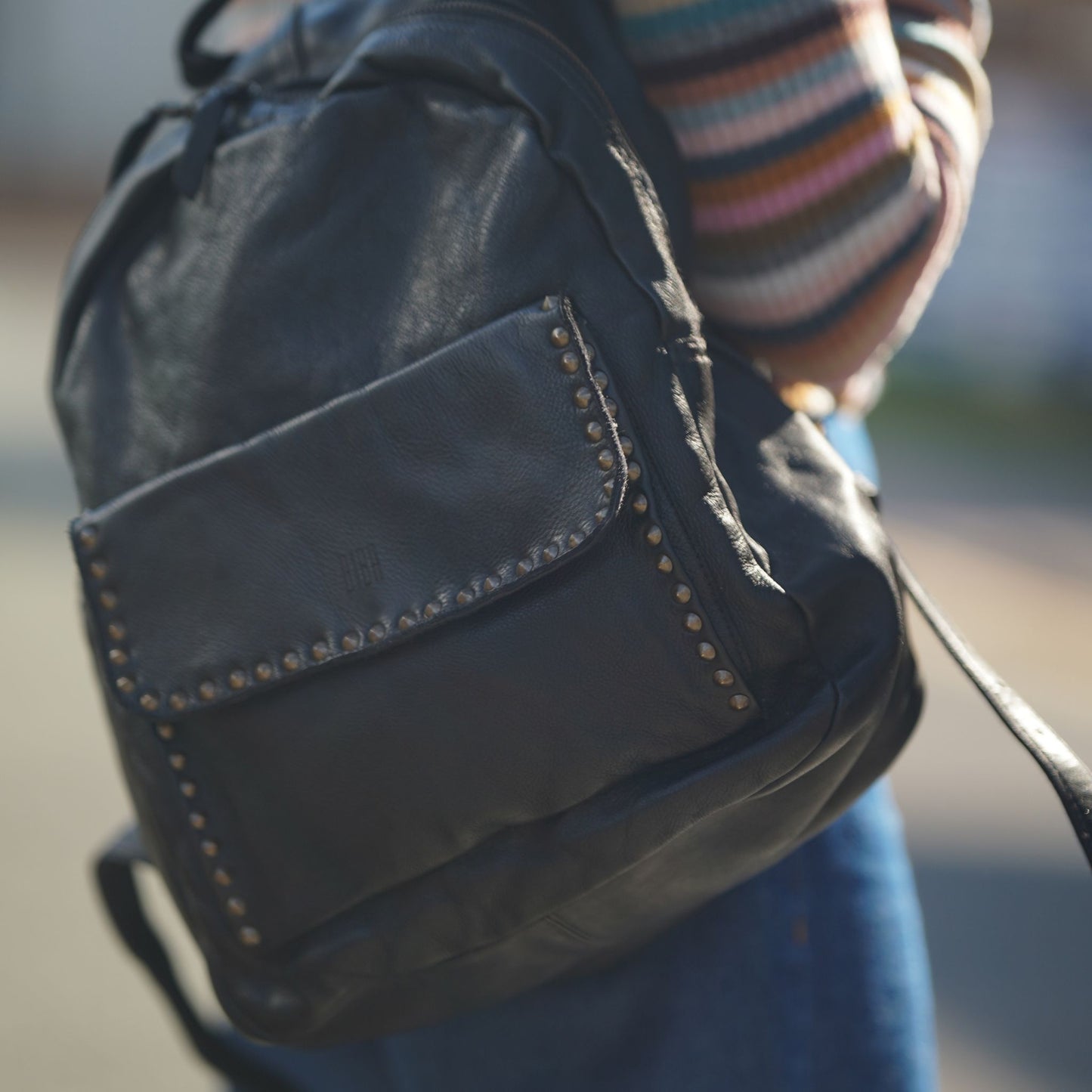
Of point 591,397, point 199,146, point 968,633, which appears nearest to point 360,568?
point 591,397

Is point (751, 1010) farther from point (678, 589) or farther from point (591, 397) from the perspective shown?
point (591, 397)

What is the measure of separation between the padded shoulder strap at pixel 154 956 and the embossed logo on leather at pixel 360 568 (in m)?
0.38

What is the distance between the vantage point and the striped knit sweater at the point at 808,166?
29.0 inches

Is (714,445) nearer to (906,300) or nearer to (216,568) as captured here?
(906,300)

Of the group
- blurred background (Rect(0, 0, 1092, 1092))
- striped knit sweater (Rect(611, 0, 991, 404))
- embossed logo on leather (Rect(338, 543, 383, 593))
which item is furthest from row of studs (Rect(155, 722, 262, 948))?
blurred background (Rect(0, 0, 1092, 1092))

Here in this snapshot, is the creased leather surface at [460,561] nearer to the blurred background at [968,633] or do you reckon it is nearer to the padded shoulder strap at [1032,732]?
the padded shoulder strap at [1032,732]

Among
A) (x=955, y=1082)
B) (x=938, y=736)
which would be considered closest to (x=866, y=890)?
(x=955, y=1082)

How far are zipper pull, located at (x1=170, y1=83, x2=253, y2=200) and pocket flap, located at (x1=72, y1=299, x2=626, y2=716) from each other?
20cm

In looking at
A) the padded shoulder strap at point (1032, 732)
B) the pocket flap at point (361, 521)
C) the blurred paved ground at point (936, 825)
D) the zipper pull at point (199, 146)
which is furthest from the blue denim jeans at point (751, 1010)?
the blurred paved ground at point (936, 825)

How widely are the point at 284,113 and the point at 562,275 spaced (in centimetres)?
23

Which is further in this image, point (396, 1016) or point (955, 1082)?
point (955, 1082)

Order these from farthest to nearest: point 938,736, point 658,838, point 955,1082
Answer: point 938,736 < point 955,1082 < point 658,838

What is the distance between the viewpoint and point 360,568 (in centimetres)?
74

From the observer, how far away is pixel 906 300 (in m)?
0.80
